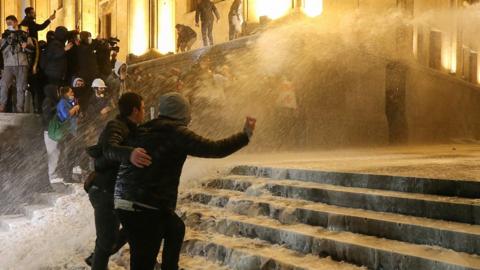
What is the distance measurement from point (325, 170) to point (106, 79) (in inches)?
222

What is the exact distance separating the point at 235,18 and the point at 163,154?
45.5 feet

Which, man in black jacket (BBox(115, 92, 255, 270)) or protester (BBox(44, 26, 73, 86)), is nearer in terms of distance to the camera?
man in black jacket (BBox(115, 92, 255, 270))

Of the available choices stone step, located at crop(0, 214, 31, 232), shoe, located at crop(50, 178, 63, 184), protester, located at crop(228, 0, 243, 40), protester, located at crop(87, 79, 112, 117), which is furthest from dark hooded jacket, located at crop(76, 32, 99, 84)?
protester, located at crop(228, 0, 243, 40)

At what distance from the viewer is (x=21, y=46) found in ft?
29.8

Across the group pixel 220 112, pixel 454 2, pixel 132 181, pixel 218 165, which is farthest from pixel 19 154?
pixel 454 2

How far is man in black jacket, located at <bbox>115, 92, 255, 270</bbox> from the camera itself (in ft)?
11.8

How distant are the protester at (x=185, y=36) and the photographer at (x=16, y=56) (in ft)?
33.6

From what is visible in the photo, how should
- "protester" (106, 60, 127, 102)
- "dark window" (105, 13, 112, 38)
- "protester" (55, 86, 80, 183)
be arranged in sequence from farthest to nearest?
"dark window" (105, 13, 112, 38)
"protester" (106, 60, 127, 102)
"protester" (55, 86, 80, 183)

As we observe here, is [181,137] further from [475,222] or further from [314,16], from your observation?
[314,16]

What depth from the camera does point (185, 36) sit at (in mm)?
19297

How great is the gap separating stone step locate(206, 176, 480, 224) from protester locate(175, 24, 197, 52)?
13.3 metres

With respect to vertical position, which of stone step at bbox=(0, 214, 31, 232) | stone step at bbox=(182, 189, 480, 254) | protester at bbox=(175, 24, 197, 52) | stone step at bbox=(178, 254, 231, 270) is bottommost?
stone step at bbox=(0, 214, 31, 232)

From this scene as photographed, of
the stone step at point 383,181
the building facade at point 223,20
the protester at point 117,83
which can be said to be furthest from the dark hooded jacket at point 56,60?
the building facade at point 223,20

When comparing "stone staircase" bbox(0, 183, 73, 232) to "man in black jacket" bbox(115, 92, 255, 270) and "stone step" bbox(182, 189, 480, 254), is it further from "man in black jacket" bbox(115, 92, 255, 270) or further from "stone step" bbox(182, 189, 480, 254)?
"man in black jacket" bbox(115, 92, 255, 270)
